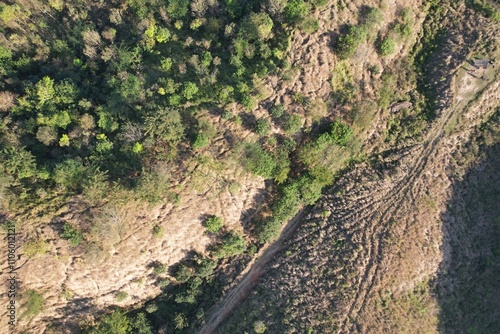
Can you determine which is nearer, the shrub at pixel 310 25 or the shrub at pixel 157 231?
the shrub at pixel 157 231

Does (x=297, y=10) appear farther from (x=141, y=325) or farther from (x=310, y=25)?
(x=141, y=325)

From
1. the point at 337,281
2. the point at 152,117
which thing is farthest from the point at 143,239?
the point at 337,281

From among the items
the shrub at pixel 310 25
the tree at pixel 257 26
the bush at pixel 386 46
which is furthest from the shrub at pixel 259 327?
the bush at pixel 386 46

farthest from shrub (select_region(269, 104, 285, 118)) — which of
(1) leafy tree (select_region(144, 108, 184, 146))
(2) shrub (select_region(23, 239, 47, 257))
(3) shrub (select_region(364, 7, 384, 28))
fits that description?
(2) shrub (select_region(23, 239, 47, 257))

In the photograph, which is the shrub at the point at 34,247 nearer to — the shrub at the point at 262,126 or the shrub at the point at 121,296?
the shrub at the point at 121,296

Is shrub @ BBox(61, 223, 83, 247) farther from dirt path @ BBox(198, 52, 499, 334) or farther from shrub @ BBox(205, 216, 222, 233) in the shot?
dirt path @ BBox(198, 52, 499, 334)

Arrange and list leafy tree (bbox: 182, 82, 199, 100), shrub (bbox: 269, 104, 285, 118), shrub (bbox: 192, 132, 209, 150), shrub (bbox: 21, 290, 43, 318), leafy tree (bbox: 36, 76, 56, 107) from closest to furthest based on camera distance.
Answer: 1. shrub (bbox: 21, 290, 43, 318)
2. shrub (bbox: 192, 132, 209, 150)
3. leafy tree (bbox: 182, 82, 199, 100)
4. leafy tree (bbox: 36, 76, 56, 107)
5. shrub (bbox: 269, 104, 285, 118)
